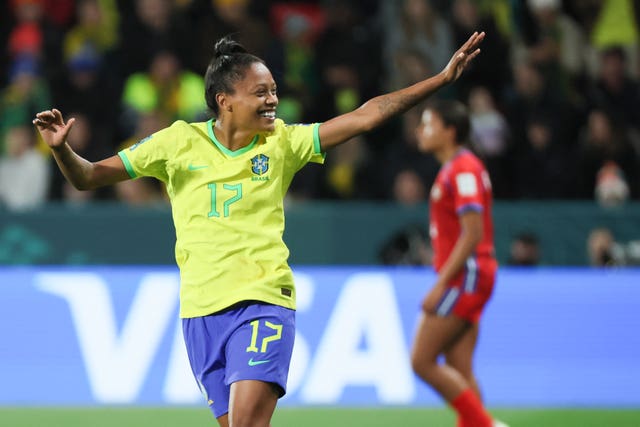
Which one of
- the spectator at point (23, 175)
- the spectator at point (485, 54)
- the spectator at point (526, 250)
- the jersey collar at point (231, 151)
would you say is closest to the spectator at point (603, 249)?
the spectator at point (526, 250)

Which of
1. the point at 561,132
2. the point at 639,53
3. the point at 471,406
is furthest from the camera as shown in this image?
the point at 639,53

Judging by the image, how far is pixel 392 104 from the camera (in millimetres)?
5621

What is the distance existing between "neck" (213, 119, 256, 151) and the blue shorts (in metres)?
0.71

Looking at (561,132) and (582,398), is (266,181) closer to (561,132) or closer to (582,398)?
(582,398)

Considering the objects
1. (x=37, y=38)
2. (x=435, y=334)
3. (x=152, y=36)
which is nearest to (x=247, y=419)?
(x=435, y=334)

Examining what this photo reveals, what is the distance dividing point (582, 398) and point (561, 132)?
162 inches

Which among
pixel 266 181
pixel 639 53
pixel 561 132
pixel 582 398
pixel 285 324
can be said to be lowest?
pixel 582 398

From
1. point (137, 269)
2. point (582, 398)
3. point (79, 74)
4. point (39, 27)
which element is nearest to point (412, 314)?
point (582, 398)

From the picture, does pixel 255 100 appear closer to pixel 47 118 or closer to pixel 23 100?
pixel 47 118

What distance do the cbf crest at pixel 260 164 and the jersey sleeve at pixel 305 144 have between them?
153mm

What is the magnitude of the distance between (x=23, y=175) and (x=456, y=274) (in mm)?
6045

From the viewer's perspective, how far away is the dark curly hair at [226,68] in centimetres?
564

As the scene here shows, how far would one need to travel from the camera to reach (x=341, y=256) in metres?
11.5

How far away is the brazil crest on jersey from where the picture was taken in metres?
5.47
